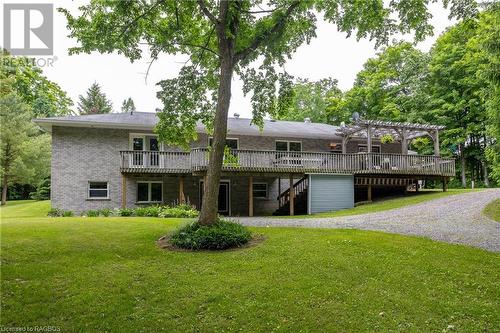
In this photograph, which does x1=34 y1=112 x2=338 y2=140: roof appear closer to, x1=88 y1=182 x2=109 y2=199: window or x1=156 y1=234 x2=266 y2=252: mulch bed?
x1=88 y1=182 x2=109 y2=199: window

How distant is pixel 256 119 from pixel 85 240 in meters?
6.83

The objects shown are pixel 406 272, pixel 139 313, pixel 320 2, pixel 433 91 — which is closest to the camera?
pixel 139 313

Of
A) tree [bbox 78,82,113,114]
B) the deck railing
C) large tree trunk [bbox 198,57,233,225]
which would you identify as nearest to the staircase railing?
the deck railing

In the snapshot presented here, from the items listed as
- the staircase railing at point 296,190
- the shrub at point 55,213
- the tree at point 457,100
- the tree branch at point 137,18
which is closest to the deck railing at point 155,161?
the shrub at point 55,213

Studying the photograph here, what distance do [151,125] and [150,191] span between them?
151 inches

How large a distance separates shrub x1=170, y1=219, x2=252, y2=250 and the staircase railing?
12532 millimetres

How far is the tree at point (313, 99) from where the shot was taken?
4388 cm

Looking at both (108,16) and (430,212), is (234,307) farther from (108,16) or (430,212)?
(430,212)

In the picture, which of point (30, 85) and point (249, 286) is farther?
point (30, 85)

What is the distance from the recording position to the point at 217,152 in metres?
9.95

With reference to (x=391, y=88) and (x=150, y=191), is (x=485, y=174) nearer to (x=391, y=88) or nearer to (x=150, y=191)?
(x=391, y=88)

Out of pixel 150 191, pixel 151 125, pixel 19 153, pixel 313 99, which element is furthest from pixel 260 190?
pixel 19 153

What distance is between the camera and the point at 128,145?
21.0 meters

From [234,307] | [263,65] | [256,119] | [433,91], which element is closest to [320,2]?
[263,65]
